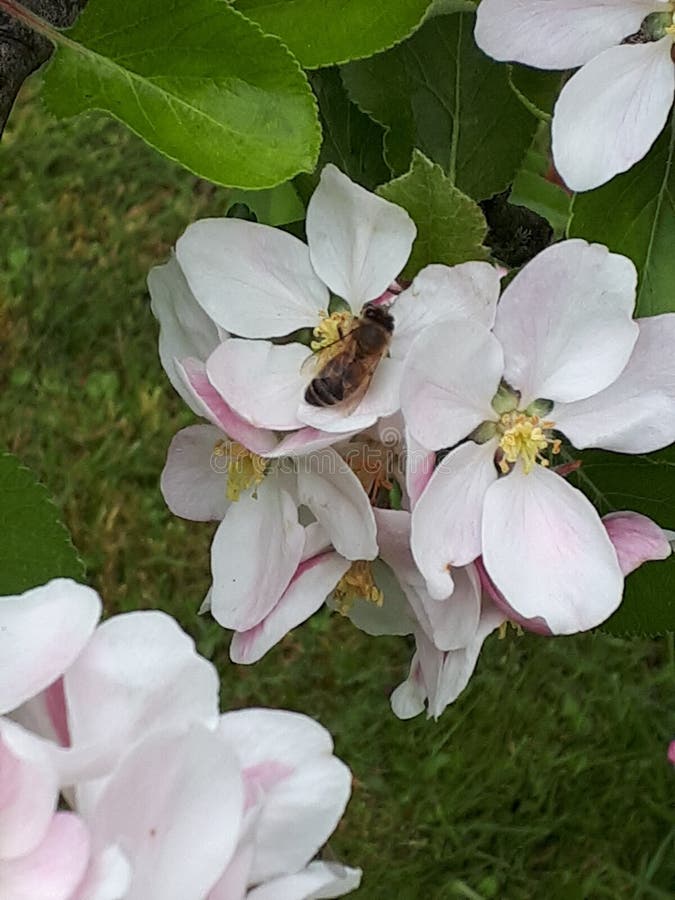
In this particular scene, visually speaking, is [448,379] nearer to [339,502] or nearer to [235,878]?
[339,502]

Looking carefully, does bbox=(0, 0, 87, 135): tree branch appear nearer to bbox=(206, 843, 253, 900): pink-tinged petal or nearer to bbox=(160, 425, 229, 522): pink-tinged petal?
bbox=(160, 425, 229, 522): pink-tinged petal

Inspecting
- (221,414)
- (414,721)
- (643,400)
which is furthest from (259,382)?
(414,721)

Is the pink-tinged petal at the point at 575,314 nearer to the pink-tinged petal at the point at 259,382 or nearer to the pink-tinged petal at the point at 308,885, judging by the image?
the pink-tinged petal at the point at 259,382

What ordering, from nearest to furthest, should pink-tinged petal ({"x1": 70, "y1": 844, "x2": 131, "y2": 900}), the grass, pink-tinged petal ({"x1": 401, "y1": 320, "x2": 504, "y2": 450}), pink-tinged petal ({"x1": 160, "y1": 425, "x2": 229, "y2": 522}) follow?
pink-tinged petal ({"x1": 70, "y1": 844, "x2": 131, "y2": 900}) < pink-tinged petal ({"x1": 401, "y1": 320, "x2": 504, "y2": 450}) < pink-tinged petal ({"x1": 160, "y1": 425, "x2": 229, "y2": 522}) < the grass

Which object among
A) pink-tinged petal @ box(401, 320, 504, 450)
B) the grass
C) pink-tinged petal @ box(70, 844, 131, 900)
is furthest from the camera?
the grass

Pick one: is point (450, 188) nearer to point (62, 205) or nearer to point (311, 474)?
point (311, 474)

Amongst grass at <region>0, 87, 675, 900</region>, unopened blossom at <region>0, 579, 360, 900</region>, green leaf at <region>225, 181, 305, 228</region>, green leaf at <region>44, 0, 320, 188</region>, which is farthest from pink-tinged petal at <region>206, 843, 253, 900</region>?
grass at <region>0, 87, 675, 900</region>

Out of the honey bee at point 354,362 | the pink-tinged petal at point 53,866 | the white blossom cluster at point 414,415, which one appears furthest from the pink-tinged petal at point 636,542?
the pink-tinged petal at point 53,866
